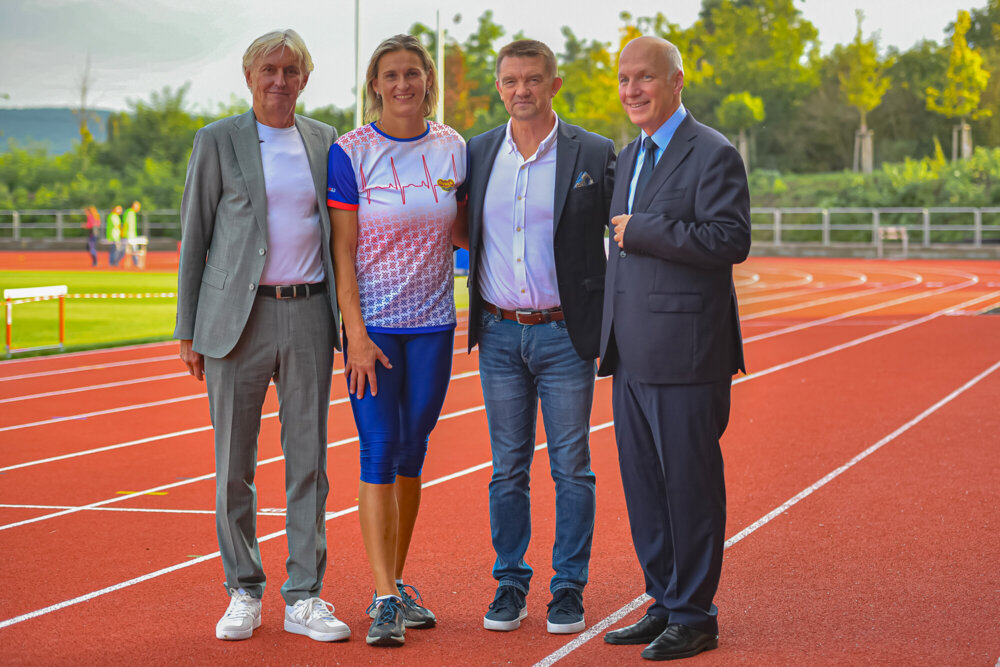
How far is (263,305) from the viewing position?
14.6 feet

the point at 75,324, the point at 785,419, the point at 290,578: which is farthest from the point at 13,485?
the point at 75,324

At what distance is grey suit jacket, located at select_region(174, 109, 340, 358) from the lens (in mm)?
4398

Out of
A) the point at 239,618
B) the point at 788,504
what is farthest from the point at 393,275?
the point at 788,504

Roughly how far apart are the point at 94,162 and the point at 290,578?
64.1m

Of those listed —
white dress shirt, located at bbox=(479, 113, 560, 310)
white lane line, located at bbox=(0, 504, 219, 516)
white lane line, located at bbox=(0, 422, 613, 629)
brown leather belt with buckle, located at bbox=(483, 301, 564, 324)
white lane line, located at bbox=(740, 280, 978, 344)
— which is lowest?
white lane line, located at bbox=(0, 422, 613, 629)

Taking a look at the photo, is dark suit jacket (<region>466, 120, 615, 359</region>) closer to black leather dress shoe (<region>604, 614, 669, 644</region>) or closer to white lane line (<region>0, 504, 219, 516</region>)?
black leather dress shoe (<region>604, 614, 669, 644</region>)

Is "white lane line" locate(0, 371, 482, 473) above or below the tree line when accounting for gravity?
below

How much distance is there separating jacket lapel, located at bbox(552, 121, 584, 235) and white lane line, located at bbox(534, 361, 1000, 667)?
151cm

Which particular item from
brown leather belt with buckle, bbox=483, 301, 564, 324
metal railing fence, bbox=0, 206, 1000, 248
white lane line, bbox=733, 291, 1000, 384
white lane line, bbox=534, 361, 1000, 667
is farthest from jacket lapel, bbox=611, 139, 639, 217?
metal railing fence, bbox=0, 206, 1000, 248

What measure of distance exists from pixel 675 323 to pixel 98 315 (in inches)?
672

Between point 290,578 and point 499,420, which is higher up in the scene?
point 499,420

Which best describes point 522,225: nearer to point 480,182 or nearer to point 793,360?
point 480,182

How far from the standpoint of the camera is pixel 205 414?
10.0 m

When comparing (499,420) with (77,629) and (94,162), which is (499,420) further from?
(94,162)
